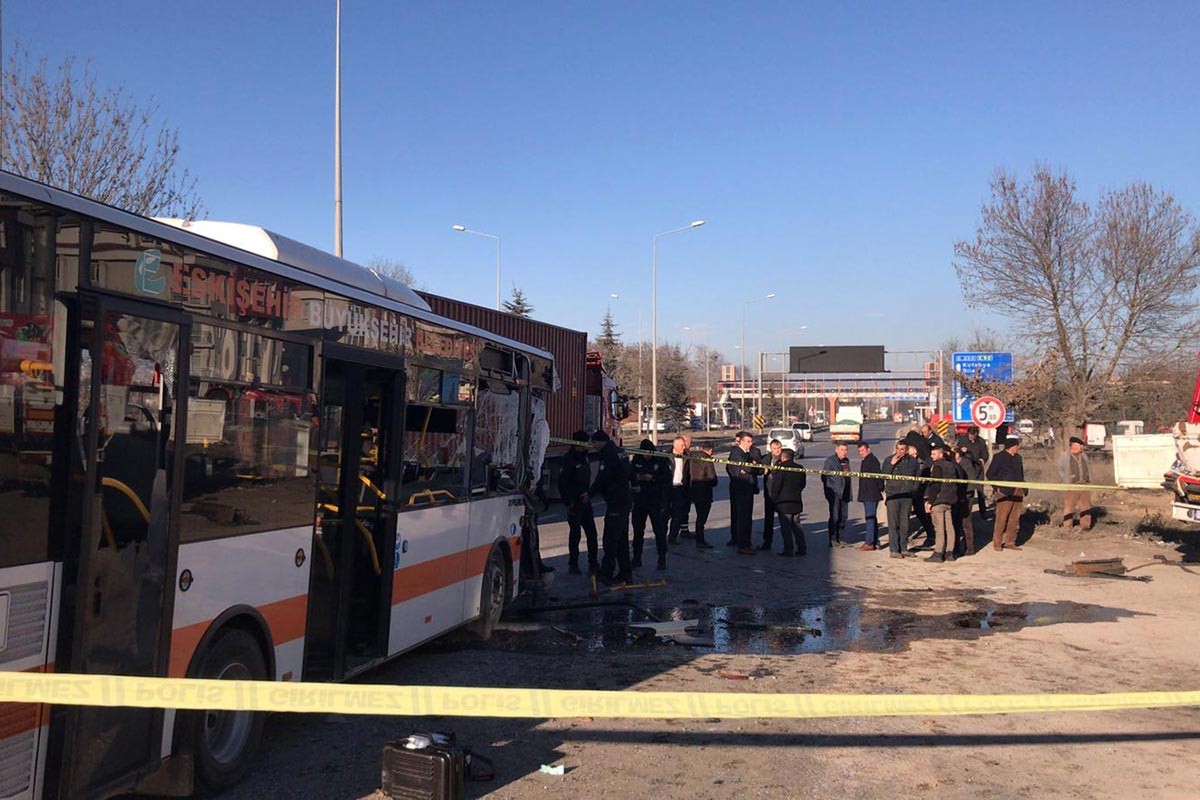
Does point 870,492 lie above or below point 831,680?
above

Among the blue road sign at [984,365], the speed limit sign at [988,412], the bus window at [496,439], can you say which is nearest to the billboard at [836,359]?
the blue road sign at [984,365]

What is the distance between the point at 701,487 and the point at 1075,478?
6756 mm

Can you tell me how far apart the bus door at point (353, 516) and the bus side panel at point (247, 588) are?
0.22 meters

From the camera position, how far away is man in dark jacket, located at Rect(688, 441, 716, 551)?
1588 cm

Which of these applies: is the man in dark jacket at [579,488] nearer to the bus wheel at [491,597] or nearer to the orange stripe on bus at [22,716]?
the bus wheel at [491,597]

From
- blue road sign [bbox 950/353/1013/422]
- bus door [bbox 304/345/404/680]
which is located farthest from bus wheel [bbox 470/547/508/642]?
blue road sign [bbox 950/353/1013/422]

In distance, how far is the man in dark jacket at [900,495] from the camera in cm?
1488

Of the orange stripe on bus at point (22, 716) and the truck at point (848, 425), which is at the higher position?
the truck at point (848, 425)

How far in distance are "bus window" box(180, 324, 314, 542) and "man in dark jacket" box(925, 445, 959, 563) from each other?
1101cm

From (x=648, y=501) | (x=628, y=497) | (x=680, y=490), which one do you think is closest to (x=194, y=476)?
(x=628, y=497)

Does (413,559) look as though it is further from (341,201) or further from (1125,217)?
(1125,217)

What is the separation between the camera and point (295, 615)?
582 centimetres

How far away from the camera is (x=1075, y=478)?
→ 1697cm

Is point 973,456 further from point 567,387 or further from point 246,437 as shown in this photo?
point 246,437
